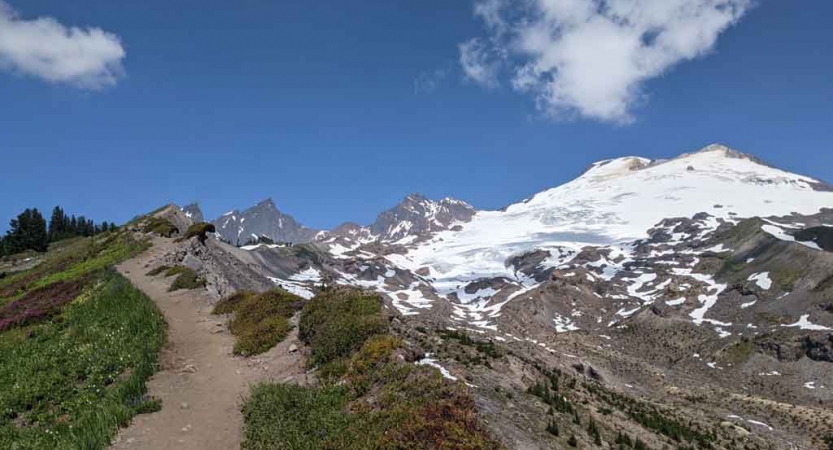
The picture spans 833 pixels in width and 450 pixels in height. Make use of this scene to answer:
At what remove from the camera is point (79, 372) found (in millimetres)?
21859

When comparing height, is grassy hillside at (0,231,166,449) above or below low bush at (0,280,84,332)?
below

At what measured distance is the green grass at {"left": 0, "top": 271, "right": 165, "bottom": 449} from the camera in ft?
53.2

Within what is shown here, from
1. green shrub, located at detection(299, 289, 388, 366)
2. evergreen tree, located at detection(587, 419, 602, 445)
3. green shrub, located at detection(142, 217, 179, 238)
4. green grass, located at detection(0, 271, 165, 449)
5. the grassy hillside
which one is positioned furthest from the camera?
green shrub, located at detection(142, 217, 179, 238)

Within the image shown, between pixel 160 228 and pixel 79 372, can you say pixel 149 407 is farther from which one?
pixel 160 228

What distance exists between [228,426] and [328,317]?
8.69 m

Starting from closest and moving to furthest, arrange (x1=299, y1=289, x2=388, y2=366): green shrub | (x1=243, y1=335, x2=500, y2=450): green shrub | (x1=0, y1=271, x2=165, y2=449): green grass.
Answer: (x1=243, y1=335, x2=500, y2=450): green shrub, (x1=0, y1=271, x2=165, y2=449): green grass, (x1=299, y1=289, x2=388, y2=366): green shrub

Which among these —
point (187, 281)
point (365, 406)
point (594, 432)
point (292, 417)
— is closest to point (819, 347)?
point (594, 432)

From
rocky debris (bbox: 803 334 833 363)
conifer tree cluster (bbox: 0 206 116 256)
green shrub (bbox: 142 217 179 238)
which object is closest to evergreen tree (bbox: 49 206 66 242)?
conifer tree cluster (bbox: 0 206 116 256)

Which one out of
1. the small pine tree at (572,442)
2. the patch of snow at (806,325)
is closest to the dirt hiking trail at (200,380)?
the small pine tree at (572,442)

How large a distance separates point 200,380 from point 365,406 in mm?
9889

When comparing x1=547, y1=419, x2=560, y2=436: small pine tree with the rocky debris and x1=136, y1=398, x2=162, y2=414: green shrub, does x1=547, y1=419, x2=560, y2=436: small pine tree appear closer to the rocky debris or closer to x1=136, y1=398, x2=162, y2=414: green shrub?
x1=136, y1=398, x2=162, y2=414: green shrub

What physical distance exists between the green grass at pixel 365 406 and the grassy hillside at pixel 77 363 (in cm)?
469

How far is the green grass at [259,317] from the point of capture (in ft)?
88.3

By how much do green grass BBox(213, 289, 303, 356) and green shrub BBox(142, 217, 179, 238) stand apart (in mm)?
44976
